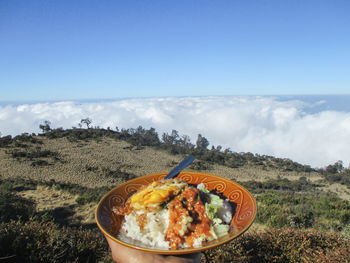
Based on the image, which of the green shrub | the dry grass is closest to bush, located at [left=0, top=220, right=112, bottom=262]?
the green shrub

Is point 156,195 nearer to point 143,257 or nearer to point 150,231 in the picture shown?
point 150,231

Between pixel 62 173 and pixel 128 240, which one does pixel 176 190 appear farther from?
pixel 62 173

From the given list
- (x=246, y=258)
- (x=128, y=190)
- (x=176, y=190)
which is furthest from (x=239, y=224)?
(x=246, y=258)

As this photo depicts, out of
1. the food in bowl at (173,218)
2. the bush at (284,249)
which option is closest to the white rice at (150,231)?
the food in bowl at (173,218)

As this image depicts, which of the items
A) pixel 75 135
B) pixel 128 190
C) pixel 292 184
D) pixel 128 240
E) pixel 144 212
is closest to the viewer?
pixel 128 240

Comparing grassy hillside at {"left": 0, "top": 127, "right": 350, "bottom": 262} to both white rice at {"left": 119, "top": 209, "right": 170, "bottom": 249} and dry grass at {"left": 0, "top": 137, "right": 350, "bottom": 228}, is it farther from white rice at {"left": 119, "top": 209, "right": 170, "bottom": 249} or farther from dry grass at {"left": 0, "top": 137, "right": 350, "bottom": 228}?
white rice at {"left": 119, "top": 209, "right": 170, "bottom": 249}

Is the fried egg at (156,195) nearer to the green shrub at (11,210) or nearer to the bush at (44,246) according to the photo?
the bush at (44,246)

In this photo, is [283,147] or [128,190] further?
[283,147]
